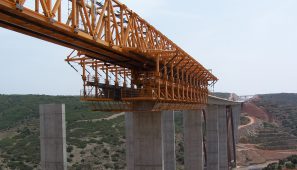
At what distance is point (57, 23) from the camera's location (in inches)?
527

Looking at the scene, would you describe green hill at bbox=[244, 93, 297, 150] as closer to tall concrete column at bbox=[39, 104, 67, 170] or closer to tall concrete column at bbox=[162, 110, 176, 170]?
tall concrete column at bbox=[162, 110, 176, 170]

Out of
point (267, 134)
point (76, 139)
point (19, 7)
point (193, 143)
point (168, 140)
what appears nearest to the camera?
point (19, 7)

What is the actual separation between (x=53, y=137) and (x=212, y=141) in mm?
27200

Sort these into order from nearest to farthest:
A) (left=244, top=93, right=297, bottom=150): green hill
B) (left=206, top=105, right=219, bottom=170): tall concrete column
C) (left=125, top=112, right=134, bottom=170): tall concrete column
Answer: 1. (left=125, top=112, right=134, bottom=170): tall concrete column
2. (left=206, top=105, right=219, bottom=170): tall concrete column
3. (left=244, top=93, right=297, bottom=150): green hill

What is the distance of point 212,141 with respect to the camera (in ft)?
156

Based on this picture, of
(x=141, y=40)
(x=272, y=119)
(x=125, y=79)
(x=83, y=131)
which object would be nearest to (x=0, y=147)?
(x=83, y=131)

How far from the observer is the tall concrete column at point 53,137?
23.7 meters

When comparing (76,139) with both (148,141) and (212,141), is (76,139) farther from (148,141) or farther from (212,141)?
(148,141)

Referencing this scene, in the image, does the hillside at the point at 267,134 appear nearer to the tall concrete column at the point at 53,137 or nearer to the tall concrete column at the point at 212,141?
the tall concrete column at the point at 212,141

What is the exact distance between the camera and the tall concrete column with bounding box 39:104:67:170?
2374 cm

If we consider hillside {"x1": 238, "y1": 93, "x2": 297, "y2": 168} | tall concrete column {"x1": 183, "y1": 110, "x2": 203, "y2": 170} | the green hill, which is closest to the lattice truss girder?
tall concrete column {"x1": 183, "y1": 110, "x2": 203, "y2": 170}

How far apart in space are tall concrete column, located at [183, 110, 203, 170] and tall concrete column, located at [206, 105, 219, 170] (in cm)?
870

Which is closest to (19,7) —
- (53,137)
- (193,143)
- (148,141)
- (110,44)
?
(110,44)

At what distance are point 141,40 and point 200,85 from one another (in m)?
18.7
